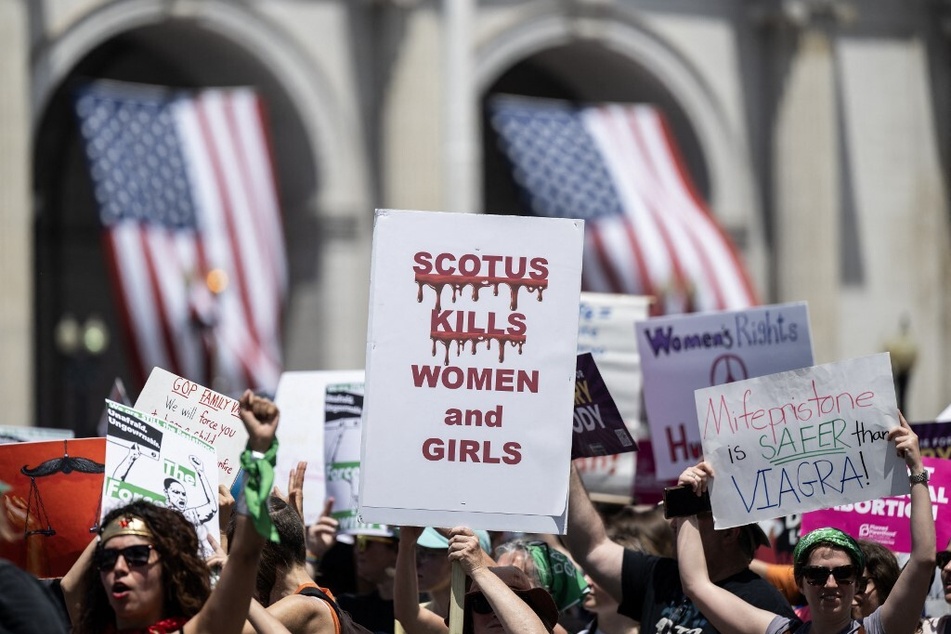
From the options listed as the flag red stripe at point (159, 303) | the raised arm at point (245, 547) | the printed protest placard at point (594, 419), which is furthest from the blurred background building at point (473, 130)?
the raised arm at point (245, 547)

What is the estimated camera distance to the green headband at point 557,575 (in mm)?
6500

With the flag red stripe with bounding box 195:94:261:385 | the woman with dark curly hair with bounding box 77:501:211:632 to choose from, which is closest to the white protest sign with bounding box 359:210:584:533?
the woman with dark curly hair with bounding box 77:501:211:632

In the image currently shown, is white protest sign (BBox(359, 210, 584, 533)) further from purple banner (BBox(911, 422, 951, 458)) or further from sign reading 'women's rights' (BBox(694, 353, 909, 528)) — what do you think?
purple banner (BBox(911, 422, 951, 458))

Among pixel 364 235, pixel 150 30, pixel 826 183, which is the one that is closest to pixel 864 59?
pixel 826 183

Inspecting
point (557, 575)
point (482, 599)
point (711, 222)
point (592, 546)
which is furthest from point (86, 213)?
point (482, 599)

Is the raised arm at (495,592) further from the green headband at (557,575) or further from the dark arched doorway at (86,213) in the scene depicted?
the dark arched doorway at (86,213)

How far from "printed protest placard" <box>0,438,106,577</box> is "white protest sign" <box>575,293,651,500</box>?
477cm

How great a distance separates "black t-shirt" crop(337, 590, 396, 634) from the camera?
7.23 meters

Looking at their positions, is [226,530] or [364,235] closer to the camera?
[226,530]

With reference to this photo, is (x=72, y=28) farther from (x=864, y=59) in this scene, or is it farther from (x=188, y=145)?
(x=864, y=59)

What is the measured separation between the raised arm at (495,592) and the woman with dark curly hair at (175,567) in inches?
37.1

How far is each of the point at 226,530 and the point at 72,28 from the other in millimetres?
20430

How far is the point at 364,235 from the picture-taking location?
26.9 meters

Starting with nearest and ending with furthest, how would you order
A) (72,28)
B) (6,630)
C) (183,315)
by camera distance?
1. (6,630)
2. (183,315)
3. (72,28)
